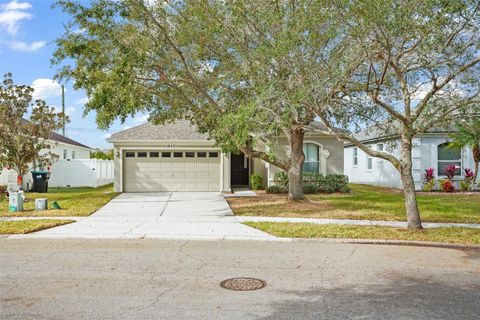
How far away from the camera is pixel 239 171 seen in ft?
79.0

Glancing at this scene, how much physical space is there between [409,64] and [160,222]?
7600 millimetres

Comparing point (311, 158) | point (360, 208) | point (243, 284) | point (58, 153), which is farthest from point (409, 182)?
point (58, 153)

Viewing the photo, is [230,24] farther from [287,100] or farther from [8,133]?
[8,133]

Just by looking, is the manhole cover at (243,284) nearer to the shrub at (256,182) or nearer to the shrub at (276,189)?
the shrub at (276,189)

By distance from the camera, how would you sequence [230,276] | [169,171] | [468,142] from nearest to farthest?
1. [230,276]
2. [468,142]
3. [169,171]

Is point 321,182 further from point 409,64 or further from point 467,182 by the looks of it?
point 409,64

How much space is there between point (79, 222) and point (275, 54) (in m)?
7.00

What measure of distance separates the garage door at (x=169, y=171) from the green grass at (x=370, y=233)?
10490 millimetres

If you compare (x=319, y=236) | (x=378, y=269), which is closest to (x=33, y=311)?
(x=378, y=269)

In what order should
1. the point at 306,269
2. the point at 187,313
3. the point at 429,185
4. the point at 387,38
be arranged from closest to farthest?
the point at 187,313 < the point at 306,269 < the point at 387,38 < the point at 429,185

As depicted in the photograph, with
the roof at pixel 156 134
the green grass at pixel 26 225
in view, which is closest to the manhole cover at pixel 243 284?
the green grass at pixel 26 225

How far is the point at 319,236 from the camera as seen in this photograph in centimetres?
991

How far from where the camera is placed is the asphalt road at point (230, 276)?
5.00m

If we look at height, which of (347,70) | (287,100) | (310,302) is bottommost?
(310,302)
